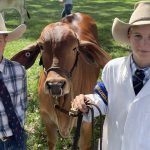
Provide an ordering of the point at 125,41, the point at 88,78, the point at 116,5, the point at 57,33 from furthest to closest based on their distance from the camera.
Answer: the point at 116,5
the point at 88,78
the point at 57,33
the point at 125,41

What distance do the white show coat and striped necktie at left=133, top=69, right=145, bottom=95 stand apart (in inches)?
1.4

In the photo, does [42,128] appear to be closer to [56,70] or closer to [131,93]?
[56,70]

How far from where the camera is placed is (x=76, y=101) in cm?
292

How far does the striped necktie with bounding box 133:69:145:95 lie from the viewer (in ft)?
9.11

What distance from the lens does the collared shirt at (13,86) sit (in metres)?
3.23

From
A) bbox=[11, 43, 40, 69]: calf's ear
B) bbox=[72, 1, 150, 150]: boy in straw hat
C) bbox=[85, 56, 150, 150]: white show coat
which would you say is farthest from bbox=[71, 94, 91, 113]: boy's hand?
bbox=[11, 43, 40, 69]: calf's ear

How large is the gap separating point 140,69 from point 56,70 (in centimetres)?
120

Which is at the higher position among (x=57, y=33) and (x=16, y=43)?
(x=57, y=33)

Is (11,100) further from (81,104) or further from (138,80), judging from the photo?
(138,80)

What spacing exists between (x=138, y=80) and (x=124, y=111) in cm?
24

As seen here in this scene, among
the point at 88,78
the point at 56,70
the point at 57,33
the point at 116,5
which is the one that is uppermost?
the point at 57,33

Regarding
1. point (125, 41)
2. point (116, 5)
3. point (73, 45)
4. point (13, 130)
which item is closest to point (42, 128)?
point (73, 45)

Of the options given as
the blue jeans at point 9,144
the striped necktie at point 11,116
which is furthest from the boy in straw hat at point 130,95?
the blue jeans at point 9,144

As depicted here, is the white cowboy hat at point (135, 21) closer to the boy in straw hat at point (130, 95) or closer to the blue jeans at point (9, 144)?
the boy in straw hat at point (130, 95)
